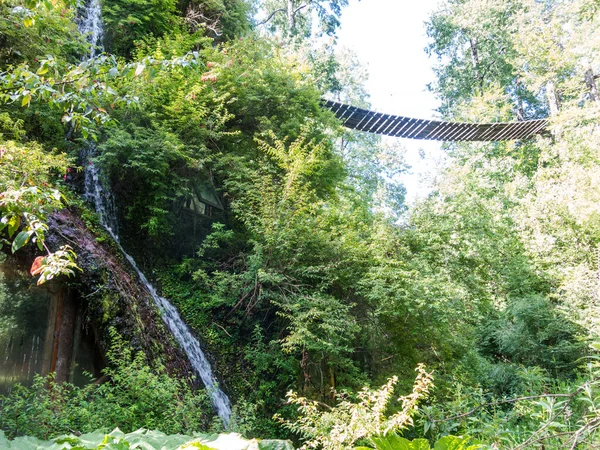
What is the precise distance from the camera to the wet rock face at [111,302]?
4.33 metres

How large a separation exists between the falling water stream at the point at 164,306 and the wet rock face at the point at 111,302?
0.94 ft

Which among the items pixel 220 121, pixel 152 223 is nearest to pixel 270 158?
pixel 220 121

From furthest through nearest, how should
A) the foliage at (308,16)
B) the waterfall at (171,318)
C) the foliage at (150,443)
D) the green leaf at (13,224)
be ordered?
the foliage at (308,16) < the waterfall at (171,318) < the green leaf at (13,224) < the foliage at (150,443)

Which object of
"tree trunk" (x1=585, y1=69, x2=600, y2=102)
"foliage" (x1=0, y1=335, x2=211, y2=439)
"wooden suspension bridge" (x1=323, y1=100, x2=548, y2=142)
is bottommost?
"foliage" (x1=0, y1=335, x2=211, y2=439)

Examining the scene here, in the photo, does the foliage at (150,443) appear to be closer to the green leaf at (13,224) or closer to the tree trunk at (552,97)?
the green leaf at (13,224)

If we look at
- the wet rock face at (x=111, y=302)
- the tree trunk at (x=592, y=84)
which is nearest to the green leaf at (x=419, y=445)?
the wet rock face at (x=111, y=302)

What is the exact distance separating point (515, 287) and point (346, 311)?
4644mm

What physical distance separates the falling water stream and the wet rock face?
29 cm

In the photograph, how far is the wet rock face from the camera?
14.2ft

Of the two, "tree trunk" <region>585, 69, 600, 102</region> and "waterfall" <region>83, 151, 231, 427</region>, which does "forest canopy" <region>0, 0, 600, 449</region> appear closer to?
"waterfall" <region>83, 151, 231, 427</region>

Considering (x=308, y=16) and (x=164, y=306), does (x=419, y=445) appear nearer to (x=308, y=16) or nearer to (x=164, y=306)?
(x=164, y=306)

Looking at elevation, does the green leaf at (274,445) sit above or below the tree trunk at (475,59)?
below

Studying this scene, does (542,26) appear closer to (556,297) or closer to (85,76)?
(556,297)

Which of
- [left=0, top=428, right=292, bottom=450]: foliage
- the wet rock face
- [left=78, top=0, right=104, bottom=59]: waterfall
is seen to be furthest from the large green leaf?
[left=78, top=0, right=104, bottom=59]: waterfall
